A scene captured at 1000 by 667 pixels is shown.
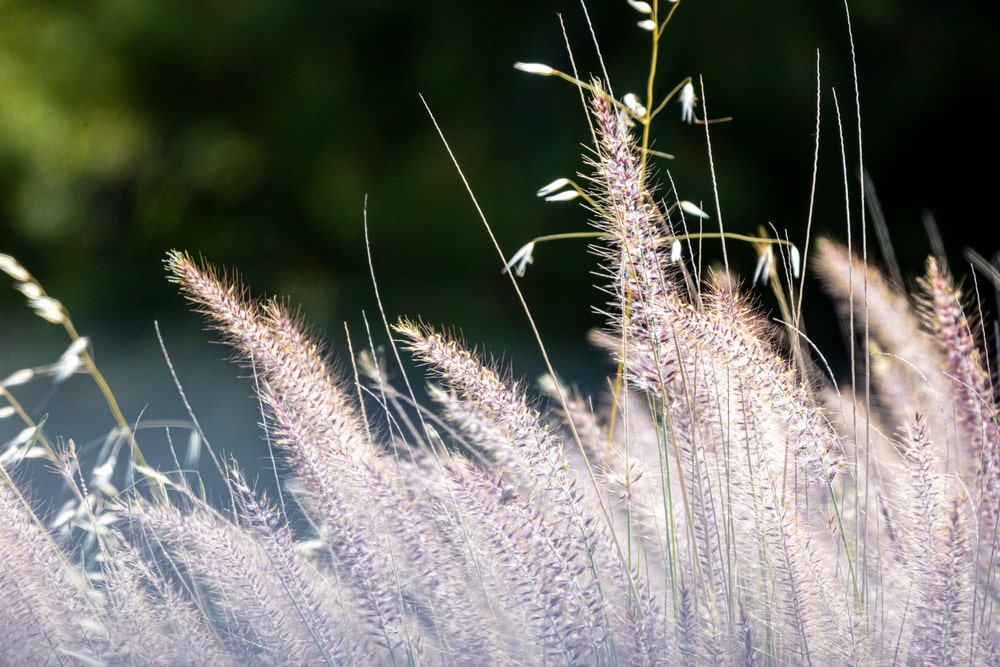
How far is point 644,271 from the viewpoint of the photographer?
75 cm

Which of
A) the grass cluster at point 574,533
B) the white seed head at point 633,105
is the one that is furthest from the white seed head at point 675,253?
the white seed head at point 633,105

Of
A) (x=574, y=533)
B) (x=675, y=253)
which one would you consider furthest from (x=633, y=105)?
(x=574, y=533)

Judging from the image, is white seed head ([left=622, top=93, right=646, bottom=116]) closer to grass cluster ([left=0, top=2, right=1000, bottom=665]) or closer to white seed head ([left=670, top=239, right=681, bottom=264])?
grass cluster ([left=0, top=2, right=1000, bottom=665])

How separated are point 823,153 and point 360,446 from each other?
6.68 ft

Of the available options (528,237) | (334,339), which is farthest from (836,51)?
(334,339)

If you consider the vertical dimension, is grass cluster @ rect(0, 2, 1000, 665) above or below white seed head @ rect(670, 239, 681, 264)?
below

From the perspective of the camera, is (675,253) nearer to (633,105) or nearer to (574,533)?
(633,105)

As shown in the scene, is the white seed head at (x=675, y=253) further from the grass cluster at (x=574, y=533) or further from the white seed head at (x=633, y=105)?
the white seed head at (x=633, y=105)

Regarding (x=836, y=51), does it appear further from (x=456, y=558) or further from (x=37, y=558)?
(x=37, y=558)

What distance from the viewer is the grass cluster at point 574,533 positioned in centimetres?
79

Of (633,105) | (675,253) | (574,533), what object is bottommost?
(574,533)

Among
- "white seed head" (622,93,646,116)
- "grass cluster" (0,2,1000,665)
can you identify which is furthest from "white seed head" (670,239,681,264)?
"white seed head" (622,93,646,116)

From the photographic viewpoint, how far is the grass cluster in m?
0.79

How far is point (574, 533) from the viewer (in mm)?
804
